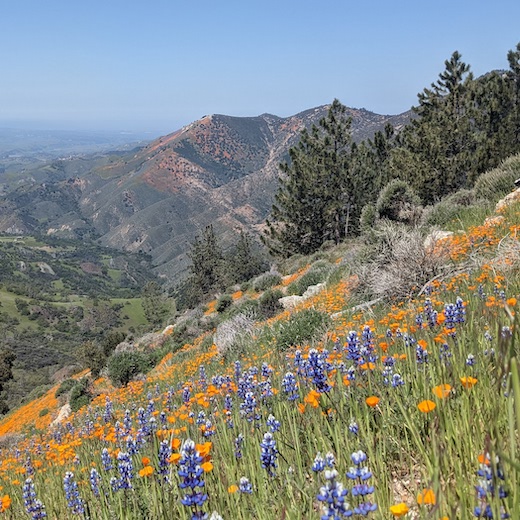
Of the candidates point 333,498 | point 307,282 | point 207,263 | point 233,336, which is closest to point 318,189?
point 307,282

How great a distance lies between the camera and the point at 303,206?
34.4 metres

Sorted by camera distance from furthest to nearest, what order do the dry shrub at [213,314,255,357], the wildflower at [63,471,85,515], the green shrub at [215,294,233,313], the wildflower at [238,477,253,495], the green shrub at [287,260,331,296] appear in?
1. the green shrub at [215,294,233,313]
2. the green shrub at [287,260,331,296]
3. the dry shrub at [213,314,255,357]
4. the wildflower at [63,471,85,515]
5. the wildflower at [238,477,253,495]

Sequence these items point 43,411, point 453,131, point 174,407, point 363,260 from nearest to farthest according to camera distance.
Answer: point 174,407
point 363,260
point 43,411
point 453,131

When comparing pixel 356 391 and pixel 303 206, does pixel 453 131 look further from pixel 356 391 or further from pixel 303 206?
pixel 356 391

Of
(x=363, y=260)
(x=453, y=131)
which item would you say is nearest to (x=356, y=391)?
(x=363, y=260)

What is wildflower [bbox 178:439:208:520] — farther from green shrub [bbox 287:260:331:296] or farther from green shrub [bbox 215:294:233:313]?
green shrub [bbox 215:294:233:313]

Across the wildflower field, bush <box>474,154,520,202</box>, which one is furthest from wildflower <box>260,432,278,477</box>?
bush <box>474,154,520,202</box>

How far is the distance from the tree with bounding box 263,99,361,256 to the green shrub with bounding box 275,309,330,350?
85.7ft

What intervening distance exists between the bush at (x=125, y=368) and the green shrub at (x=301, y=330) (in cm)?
927

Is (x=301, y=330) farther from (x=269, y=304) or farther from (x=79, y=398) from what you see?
(x=79, y=398)

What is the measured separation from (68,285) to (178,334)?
179894mm

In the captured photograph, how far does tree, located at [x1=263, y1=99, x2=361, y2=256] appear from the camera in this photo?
3312cm

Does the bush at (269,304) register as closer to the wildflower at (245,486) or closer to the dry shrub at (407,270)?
the dry shrub at (407,270)

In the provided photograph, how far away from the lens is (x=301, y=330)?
7.38 metres
